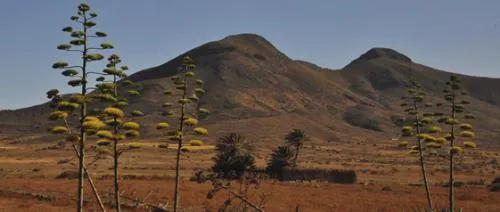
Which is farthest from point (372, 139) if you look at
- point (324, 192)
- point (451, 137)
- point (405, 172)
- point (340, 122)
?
point (451, 137)

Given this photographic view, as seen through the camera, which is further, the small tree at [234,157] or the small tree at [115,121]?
the small tree at [234,157]

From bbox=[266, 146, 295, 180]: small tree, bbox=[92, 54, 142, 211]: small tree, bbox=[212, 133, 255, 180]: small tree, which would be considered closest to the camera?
bbox=[92, 54, 142, 211]: small tree

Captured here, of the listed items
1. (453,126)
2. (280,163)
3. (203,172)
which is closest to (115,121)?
(453,126)

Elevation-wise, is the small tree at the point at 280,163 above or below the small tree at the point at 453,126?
below

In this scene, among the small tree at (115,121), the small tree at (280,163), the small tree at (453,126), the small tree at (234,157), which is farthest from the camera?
the small tree at (280,163)

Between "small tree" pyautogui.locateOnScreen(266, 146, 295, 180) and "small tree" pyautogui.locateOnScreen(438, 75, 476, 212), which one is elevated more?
"small tree" pyautogui.locateOnScreen(438, 75, 476, 212)

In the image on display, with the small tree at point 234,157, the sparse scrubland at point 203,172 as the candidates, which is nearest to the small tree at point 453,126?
the sparse scrubland at point 203,172

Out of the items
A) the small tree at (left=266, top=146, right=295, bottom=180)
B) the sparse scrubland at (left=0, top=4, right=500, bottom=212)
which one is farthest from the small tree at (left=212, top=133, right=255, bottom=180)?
the small tree at (left=266, top=146, right=295, bottom=180)

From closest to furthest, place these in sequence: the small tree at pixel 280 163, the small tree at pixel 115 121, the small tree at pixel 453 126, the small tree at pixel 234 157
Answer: the small tree at pixel 115 121 < the small tree at pixel 453 126 < the small tree at pixel 234 157 < the small tree at pixel 280 163

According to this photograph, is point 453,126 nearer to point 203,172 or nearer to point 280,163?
point 203,172

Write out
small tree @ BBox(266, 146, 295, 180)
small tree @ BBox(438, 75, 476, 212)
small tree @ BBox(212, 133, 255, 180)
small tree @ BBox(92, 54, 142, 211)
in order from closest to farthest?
small tree @ BBox(92, 54, 142, 211) < small tree @ BBox(438, 75, 476, 212) < small tree @ BBox(212, 133, 255, 180) < small tree @ BBox(266, 146, 295, 180)

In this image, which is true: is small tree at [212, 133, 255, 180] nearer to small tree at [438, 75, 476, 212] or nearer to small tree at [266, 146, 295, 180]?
small tree at [266, 146, 295, 180]

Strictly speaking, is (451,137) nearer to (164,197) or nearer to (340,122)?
(164,197)

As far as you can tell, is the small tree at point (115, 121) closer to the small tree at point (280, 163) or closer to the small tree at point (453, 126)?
the small tree at point (453, 126)
